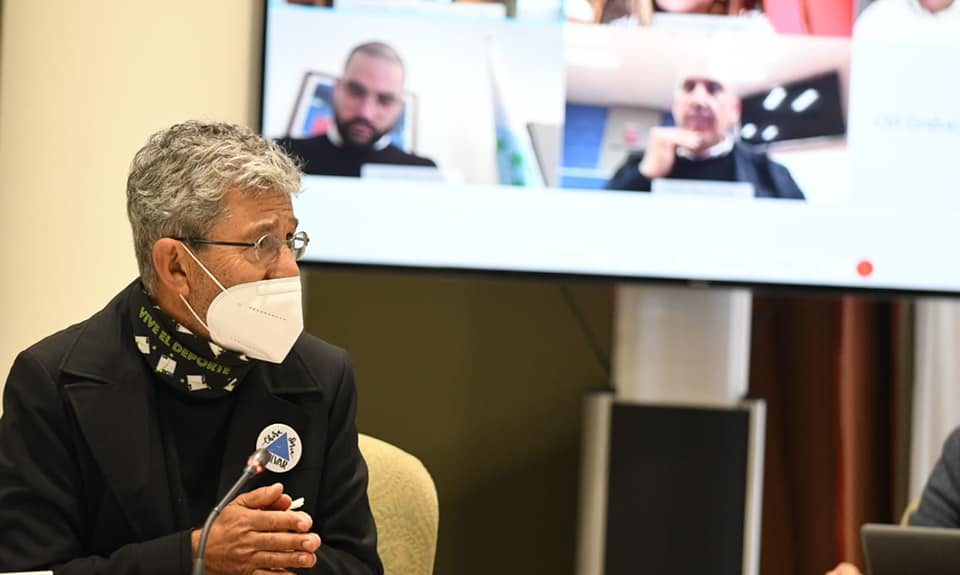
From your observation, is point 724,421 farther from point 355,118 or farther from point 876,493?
point 355,118

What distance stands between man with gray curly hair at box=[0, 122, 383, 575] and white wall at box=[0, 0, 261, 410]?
79 centimetres

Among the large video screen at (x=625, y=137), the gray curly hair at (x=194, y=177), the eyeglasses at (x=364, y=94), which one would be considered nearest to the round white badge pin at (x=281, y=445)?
the gray curly hair at (x=194, y=177)

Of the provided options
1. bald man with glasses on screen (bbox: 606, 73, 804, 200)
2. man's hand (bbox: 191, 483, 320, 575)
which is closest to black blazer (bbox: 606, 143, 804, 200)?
bald man with glasses on screen (bbox: 606, 73, 804, 200)

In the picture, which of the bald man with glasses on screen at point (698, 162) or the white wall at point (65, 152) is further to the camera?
the bald man with glasses on screen at point (698, 162)

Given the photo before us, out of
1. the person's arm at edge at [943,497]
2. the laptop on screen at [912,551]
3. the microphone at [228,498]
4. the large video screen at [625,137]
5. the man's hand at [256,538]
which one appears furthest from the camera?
the large video screen at [625,137]

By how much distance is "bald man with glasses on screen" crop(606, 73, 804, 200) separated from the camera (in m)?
3.22

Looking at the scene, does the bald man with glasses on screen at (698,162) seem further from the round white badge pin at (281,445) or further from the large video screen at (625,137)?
the round white badge pin at (281,445)

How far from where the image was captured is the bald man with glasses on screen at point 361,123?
3227 millimetres

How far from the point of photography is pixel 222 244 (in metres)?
1.83

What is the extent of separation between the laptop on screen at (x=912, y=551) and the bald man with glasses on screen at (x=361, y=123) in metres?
1.61

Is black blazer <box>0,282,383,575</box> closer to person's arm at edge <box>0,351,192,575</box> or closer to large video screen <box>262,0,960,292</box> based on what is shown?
person's arm at edge <box>0,351,192,575</box>

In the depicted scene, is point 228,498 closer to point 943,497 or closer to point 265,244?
point 265,244

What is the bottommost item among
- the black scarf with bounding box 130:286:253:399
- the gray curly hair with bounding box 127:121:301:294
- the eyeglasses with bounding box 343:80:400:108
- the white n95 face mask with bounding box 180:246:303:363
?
the black scarf with bounding box 130:286:253:399

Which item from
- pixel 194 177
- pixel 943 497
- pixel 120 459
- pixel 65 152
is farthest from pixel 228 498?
pixel 943 497
